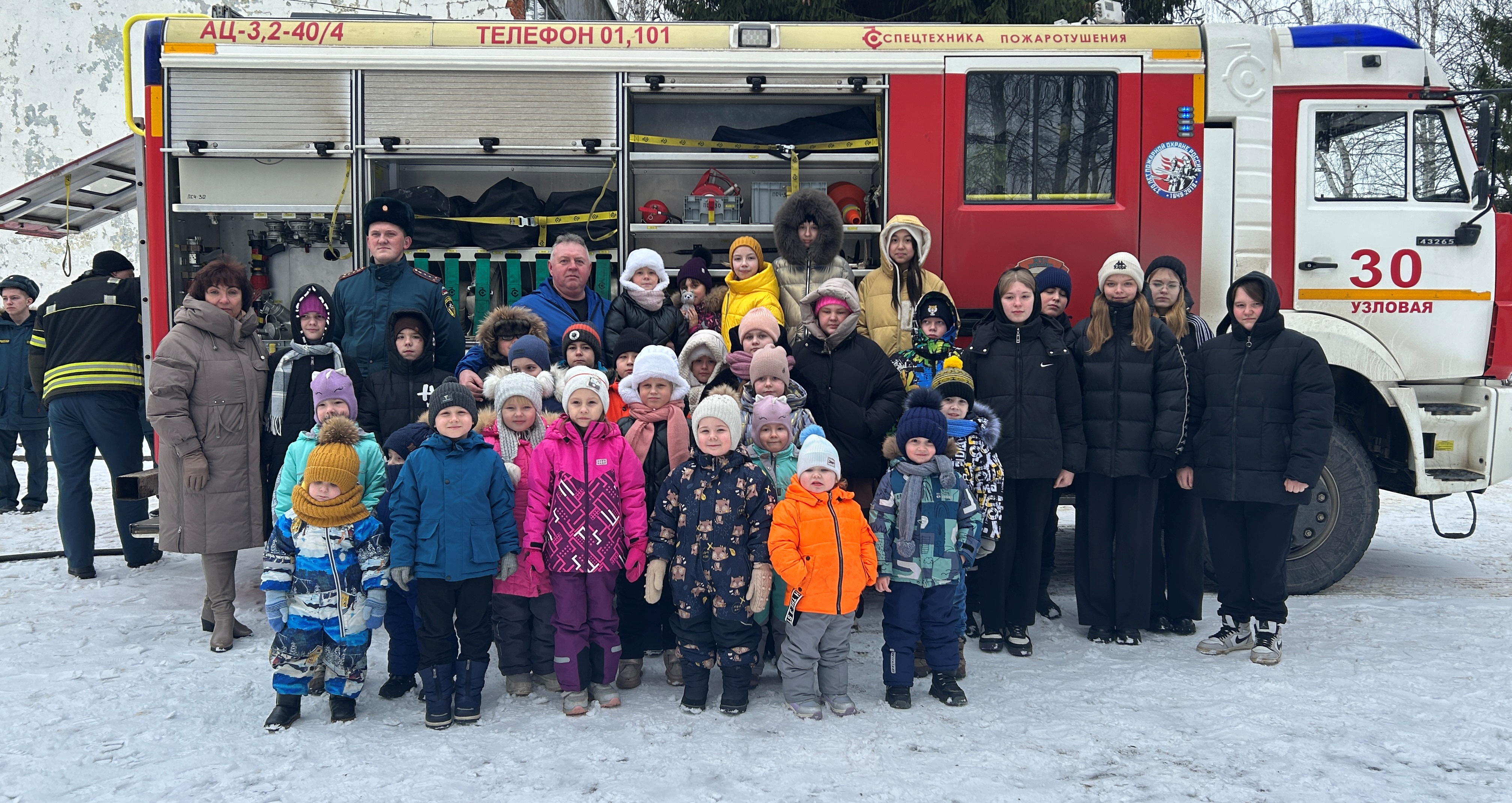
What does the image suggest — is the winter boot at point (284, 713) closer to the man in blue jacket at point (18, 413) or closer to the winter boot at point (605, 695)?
the winter boot at point (605, 695)

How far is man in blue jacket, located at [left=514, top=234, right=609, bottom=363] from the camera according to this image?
518 centimetres

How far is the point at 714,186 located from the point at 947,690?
358 cm

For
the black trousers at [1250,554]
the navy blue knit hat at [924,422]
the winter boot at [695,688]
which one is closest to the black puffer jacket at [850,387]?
the navy blue knit hat at [924,422]

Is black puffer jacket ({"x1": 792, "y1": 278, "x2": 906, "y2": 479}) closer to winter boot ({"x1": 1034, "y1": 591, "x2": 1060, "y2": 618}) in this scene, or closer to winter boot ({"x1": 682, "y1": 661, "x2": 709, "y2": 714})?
winter boot ({"x1": 682, "y1": 661, "x2": 709, "y2": 714})

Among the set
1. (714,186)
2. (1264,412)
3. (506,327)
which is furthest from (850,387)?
(714,186)

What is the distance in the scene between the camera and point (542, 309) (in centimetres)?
521

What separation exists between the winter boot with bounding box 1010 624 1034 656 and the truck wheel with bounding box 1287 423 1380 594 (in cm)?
200

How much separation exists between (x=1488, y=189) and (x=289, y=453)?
6.42m

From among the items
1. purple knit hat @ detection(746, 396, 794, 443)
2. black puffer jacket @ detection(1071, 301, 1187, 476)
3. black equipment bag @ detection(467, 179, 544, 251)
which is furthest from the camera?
black equipment bag @ detection(467, 179, 544, 251)

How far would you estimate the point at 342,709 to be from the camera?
3904 millimetres

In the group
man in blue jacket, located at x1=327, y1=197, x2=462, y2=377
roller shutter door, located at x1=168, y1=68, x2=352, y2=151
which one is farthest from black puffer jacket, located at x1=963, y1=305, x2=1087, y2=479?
roller shutter door, located at x1=168, y1=68, x2=352, y2=151

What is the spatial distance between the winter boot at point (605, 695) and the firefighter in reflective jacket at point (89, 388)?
378cm

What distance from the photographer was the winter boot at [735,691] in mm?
3990

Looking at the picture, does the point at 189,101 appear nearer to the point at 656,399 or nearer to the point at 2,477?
the point at 656,399
